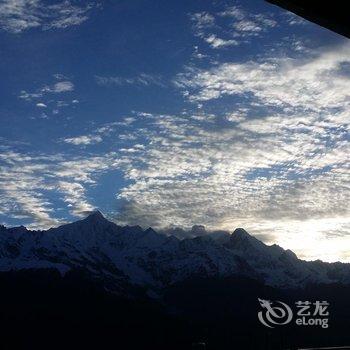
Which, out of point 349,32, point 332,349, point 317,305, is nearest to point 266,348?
point 332,349

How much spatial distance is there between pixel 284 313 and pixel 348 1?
9.53 m

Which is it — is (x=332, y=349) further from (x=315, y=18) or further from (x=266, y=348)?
(x=315, y=18)

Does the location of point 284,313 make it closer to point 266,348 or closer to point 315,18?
point 266,348

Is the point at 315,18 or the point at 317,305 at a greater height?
the point at 315,18

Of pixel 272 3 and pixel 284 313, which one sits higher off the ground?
pixel 272 3

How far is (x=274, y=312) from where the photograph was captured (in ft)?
39.6

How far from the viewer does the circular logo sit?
10.9 meters

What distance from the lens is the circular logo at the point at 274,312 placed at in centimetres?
1091

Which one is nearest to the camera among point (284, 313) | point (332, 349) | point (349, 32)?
point (349, 32)

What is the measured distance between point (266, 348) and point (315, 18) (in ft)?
10.6

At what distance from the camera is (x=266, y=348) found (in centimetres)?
483

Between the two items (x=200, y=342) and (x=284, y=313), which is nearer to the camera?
(x=200, y=342)

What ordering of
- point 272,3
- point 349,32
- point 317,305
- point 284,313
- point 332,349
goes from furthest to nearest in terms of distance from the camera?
point 317,305 → point 284,313 → point 332,349 → point 349,32 → point 272,3

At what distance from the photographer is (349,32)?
126 inches
